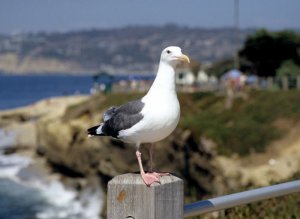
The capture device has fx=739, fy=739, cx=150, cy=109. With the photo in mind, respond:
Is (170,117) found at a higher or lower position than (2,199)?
lower

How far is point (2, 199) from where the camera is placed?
3881cm

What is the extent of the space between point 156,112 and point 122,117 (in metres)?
0.37

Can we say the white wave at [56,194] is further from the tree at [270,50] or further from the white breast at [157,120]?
the white breast at [157,120]

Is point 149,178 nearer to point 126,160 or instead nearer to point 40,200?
point 126,160

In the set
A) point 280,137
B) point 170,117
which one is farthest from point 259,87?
point 170,117

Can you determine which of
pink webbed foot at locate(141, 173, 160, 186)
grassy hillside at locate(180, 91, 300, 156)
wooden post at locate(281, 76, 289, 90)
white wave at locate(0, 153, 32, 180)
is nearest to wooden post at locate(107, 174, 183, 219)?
pink webbed foot at locate(141, 173, 160, 186)

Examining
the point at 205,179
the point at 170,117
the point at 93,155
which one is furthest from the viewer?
the point at 93,155

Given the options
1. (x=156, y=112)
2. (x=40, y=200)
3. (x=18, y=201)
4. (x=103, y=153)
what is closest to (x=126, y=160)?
(x=103, y=153)

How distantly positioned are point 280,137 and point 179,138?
3764 mm

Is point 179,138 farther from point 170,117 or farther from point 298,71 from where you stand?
point 170,117

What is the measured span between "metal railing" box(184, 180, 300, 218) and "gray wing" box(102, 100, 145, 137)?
→ 1.79 ft

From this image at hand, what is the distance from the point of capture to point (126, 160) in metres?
30.2

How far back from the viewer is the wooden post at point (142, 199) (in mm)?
3312

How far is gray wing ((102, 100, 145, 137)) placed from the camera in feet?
12.8
